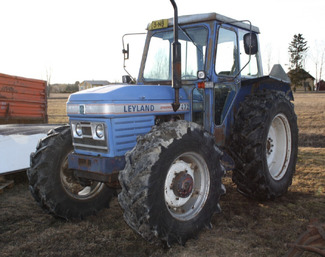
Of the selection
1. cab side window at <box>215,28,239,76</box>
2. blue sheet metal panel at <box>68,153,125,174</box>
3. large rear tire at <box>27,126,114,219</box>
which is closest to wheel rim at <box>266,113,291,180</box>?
cab side window at <box>215,28,239,76</box>

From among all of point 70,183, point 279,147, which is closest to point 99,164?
point 70,183

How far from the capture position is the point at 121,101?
3.31m

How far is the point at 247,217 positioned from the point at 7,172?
12.2ft

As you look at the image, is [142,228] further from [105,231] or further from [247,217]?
[247,217]

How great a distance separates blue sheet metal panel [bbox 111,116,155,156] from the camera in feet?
10.8

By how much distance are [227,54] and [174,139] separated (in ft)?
5.96

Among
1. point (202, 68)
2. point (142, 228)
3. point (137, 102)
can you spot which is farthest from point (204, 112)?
point (142, 228)

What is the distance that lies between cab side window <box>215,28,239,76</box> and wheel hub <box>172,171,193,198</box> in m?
1.54

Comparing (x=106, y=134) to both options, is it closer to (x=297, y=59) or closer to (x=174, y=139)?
(x=174, y=139)

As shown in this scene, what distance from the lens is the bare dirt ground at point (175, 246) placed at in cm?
313

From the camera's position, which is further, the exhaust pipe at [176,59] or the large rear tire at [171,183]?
the exhaust pipe at [176,59]

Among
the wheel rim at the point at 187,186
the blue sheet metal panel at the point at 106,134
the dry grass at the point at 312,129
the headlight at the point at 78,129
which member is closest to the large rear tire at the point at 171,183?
the wheel rim at the point at 187,186

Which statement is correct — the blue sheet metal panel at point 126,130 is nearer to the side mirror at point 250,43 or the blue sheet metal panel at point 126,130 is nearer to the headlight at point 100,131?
the headlight at point 100,131

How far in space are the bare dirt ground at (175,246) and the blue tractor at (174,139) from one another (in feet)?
0.62
